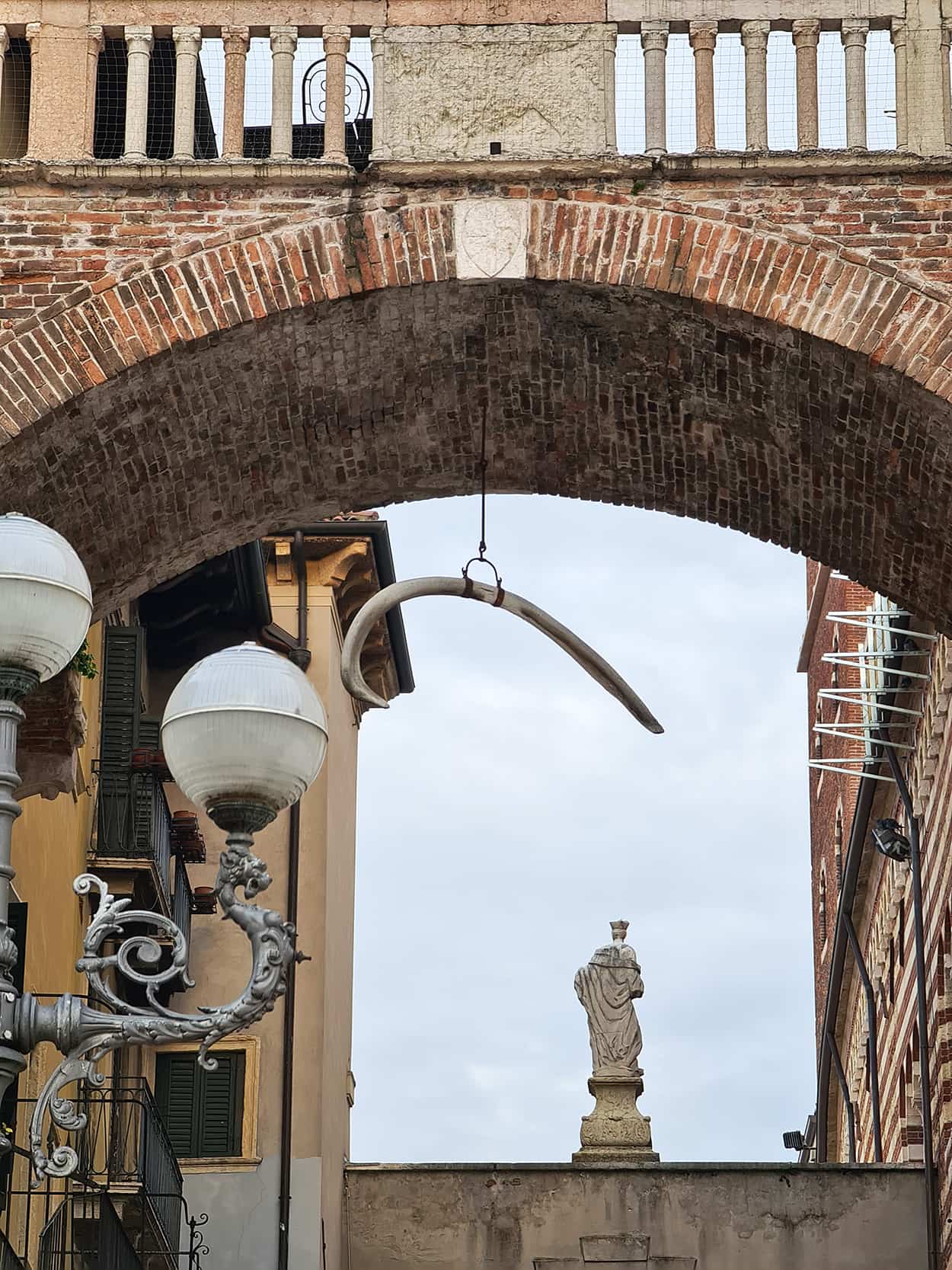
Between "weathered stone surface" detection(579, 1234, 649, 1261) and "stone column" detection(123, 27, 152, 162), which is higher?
"stone column" detection(123, 27, 152, 162)

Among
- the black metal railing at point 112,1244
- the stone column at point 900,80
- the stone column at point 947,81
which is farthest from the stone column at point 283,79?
the black metal railing at point 112,1244

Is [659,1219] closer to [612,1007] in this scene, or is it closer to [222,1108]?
[612,1007]

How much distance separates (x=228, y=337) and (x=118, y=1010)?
4525mm

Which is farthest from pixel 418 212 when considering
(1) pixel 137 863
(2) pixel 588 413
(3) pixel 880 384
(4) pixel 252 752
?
(1) pixel 137 863

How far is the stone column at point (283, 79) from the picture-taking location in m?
12.1

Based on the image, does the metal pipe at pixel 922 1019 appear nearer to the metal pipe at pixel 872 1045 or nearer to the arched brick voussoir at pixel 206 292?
the metal pipe at pixel 872 1045

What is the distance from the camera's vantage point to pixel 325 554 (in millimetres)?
25625

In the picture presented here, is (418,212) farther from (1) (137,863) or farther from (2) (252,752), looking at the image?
(1) (137,863)

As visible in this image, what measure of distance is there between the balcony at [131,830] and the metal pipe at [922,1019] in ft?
23.5

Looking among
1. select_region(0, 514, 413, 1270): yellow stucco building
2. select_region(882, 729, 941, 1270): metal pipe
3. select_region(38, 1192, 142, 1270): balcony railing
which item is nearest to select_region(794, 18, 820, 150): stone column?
select_region(0, 514, 413, 1270): yellow stucco building

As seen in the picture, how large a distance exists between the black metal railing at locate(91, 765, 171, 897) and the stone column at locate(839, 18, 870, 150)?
28.6 feet

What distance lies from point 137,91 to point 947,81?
3761 millimetres

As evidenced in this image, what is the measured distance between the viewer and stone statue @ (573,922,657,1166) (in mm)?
24297

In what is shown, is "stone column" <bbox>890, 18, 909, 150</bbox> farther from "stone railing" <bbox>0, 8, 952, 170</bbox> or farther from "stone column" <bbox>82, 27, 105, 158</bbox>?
"stone column" <bbox>82, 27, 105, 158</bbox>
